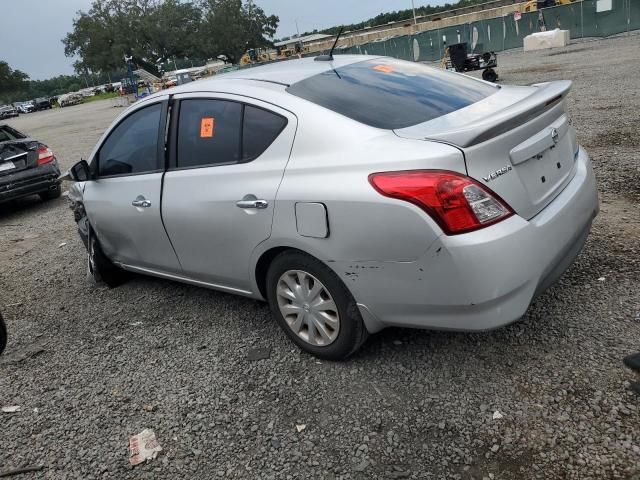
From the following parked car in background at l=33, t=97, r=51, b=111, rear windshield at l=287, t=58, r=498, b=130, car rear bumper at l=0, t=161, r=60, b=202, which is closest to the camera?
rear windshield at l=287, t=58, r=498, b=130

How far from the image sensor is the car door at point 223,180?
312 centimetres

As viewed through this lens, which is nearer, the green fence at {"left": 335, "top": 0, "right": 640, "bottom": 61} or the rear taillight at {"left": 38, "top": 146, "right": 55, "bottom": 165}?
the rear taillight at {"left": 38, "top": 146, "right": 55, "bottom": 165}

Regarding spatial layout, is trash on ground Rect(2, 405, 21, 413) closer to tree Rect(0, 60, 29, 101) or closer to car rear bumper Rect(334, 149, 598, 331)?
car rear bumper Rect(334, 149, 598, 331)

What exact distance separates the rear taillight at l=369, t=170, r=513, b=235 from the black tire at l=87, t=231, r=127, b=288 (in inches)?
126

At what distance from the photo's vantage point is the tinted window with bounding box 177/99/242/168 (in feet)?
11.0

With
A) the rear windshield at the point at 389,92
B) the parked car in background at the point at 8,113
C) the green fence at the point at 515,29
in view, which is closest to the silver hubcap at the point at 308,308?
the rear windshield at the point at 389,92

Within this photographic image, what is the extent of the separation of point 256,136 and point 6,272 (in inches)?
169

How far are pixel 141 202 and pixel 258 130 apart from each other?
121 cm

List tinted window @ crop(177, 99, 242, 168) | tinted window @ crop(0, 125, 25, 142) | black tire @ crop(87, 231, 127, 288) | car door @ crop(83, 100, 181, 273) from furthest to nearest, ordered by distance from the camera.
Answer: tinted window @ crop(0, 125, 25, 142) → black tire @ crop(87, 231, 127, 288) → car door @ crop(83, 100, 181, 273) → tinted window @ crop(177, 99, 242, 168)

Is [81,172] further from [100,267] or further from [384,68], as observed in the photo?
[384,68]

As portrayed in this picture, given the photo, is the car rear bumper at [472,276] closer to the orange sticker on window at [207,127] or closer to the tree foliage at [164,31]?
the orange sticker on window at [207,127]

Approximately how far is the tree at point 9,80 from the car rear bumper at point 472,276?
3948 inches

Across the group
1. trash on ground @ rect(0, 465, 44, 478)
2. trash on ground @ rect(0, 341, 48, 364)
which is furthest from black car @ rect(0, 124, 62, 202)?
trash on ground @ rect(0, 465, 44, 478)

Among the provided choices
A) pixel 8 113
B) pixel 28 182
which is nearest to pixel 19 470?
pixel 28 182
